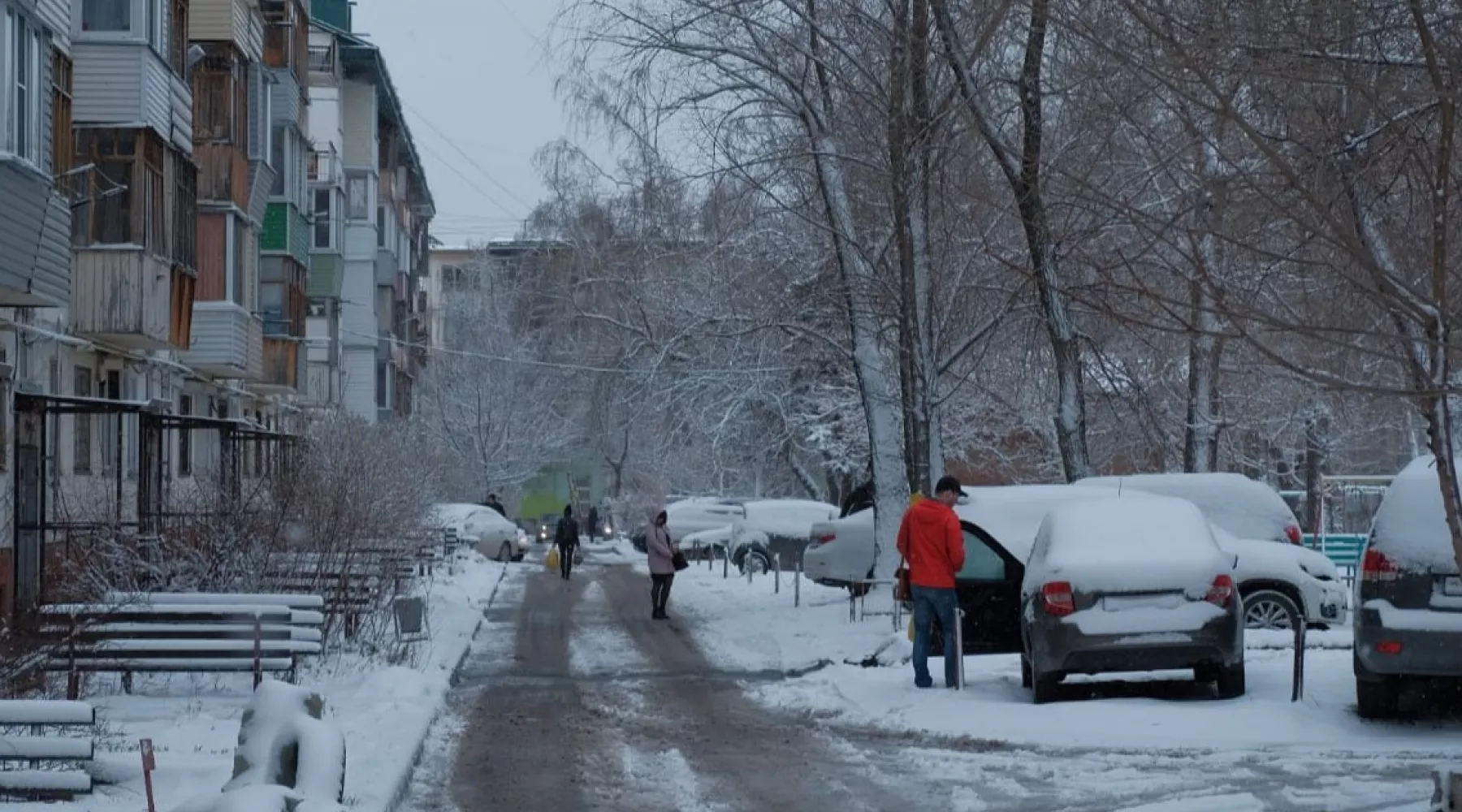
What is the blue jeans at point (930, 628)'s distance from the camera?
1650cm

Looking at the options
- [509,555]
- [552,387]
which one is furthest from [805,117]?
[552,387]

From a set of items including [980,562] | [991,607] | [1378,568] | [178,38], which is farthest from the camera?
[178,38]

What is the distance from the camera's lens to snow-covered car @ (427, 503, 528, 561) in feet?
179

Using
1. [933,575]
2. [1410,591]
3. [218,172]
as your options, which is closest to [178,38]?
[218,172]

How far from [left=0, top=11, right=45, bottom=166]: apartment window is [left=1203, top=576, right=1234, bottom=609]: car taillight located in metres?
11.2

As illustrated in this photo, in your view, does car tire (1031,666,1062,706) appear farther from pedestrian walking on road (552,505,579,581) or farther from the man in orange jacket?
pedestrian walking on road (552,505,579,581)

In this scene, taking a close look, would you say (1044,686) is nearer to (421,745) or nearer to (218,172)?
(421,745)

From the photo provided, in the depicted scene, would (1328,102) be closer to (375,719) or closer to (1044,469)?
(375,719)

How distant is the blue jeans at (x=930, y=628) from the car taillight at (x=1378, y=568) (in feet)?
13.1

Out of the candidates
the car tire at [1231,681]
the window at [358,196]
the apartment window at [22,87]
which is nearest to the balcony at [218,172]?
the apartment window at [22,87]

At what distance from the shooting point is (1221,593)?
1496 cm

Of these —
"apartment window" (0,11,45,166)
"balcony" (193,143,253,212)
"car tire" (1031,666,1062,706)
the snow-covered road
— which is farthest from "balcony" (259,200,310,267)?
"car tire" (1031,666,1062,706)

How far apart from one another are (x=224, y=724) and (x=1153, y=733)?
6566 millimetres

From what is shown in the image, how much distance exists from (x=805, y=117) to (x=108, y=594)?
12597mm
